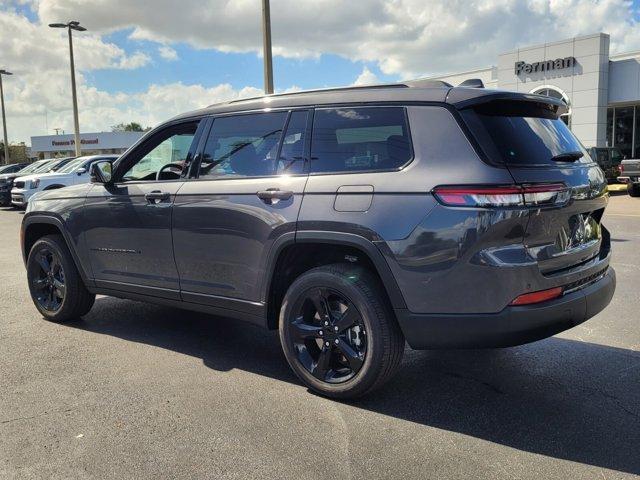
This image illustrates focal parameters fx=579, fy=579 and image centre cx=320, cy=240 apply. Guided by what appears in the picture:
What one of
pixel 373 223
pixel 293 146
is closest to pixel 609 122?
pixel 293 146

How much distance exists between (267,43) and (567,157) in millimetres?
10214

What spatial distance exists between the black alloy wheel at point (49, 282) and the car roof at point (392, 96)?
2.43 m

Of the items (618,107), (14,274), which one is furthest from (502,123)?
(618,107)

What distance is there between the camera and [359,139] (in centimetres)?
362

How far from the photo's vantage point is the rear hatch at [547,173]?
3160 mm

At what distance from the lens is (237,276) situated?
407cm

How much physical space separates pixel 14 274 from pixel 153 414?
5.71m

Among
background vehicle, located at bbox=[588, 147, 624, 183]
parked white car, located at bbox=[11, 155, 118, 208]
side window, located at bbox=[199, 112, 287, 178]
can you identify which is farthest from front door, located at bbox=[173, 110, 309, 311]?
background vehicle, located at bbox=[588, 147, 624, 183]

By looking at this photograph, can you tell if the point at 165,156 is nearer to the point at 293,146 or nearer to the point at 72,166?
the point at 293,146

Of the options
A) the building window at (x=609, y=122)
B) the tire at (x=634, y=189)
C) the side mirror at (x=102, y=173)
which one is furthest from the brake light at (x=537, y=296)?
the building window at (x=609, y=122)

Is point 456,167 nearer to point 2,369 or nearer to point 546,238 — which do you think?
point 546,238

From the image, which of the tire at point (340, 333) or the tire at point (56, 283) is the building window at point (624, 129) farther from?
the tire at point (340, 333)

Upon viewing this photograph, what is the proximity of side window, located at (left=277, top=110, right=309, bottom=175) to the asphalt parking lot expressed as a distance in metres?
1.49

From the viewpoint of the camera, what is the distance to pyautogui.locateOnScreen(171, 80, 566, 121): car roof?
11.0ft
